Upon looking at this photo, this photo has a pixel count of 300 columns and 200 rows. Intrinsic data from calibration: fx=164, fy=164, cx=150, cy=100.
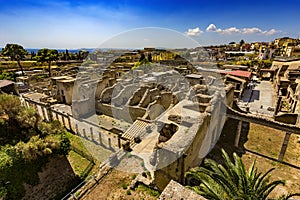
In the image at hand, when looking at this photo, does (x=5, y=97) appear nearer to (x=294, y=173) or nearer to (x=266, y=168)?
(x=266, y=168)

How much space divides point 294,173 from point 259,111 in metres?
11.5

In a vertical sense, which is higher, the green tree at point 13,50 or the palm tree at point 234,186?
A: the green tree at point 13,50

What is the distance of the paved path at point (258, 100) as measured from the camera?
877 inches

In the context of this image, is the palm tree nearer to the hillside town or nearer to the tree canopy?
the hillside town

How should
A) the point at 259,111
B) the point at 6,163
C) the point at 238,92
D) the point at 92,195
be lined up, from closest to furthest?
the point at 92,195
the point at 6,163
the point at 259,111
the point at 238,92

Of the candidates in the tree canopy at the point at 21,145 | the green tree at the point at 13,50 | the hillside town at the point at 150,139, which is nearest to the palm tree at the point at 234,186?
the hillside town at the point at 150,139

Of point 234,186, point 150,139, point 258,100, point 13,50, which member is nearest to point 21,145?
point 150,139

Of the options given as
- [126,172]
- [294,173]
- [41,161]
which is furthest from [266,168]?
[41,161]

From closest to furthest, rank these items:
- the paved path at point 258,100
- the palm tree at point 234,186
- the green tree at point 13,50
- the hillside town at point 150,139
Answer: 1. the palm tree at point 234,186
2. the hillside town at point 150,139
3. the paved path at point 258,100
4. the green tree at point 13,50

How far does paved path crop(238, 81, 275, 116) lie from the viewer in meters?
22.3

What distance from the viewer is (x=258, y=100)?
26.4m

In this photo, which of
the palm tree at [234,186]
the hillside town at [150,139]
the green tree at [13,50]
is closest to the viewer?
the palm tree at [234,186]

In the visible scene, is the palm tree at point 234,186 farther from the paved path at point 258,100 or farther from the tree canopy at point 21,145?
the paved path at point 258,100

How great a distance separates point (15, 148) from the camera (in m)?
10.8
